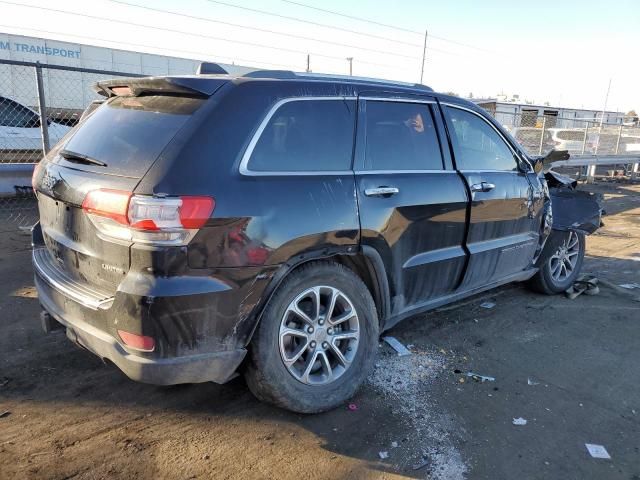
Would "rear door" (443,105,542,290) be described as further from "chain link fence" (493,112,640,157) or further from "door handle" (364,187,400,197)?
"chain link fence" (493,112,640,157)

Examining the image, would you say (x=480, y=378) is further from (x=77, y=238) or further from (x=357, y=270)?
(x=77, y=238)

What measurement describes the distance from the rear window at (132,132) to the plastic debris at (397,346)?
234cm

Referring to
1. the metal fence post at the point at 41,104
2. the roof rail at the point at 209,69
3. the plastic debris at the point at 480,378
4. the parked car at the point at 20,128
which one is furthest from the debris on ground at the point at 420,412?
the parked car at the point at 20,128

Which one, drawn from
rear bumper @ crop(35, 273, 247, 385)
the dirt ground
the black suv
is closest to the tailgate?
the black suv

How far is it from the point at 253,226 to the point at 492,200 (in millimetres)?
2284

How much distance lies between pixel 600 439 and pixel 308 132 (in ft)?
8.04

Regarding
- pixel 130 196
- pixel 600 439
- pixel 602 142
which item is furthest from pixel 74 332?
pixel 602 142

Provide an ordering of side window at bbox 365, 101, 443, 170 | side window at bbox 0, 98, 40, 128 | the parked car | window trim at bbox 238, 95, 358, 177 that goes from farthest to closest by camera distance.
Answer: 1. side window at bbox 0, 98, 40, 128
2. the parked car
3. side window at bbox 365, 101, 443, 170
4. window trim at bbox 238, 95, 358, 177

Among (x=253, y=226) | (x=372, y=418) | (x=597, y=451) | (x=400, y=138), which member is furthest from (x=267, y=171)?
(x=597, y=451)

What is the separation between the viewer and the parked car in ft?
29.3

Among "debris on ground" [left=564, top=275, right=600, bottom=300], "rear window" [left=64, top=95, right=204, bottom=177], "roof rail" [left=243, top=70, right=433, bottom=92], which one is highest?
"roof rail" [left=243, top=70, right=433, bottom=92]

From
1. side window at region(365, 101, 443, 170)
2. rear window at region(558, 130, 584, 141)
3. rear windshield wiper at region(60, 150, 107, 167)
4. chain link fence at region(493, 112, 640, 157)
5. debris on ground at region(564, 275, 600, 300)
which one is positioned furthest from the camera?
rear window at region(558, 130, 584, 141)

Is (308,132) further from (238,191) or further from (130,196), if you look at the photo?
(130,196)

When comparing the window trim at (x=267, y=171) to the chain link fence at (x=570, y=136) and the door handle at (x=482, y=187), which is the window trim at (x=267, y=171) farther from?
the chain link fence at (x=570, y=136)
